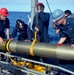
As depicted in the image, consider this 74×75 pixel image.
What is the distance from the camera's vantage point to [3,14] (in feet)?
28.7

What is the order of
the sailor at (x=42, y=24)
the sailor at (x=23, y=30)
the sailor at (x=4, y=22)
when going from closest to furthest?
the sailor at (x=23, y=30) < the sailor at (x=4, y=22) < the sailor at (x=42, y=24)

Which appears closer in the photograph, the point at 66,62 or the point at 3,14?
the point at 66,62

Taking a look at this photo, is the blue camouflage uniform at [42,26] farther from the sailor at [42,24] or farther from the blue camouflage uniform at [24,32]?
the blue camouflage uniform at [24,32]

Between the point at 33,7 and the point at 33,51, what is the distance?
9.00 ft

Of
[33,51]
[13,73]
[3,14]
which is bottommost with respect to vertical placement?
[13,73]

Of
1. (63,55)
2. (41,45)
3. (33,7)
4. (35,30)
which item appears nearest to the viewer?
(63,55)

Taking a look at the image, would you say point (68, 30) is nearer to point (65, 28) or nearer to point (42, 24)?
point (65, 28)

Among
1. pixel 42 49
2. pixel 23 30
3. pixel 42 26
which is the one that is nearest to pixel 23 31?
pixel 23 30

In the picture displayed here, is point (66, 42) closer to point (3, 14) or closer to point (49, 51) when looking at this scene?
point (49, 51)

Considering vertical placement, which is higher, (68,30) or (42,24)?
(68,30)

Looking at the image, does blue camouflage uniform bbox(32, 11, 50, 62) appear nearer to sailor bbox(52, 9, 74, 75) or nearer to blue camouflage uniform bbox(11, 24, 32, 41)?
blue camouflage uniform bbox(11, 24, 32, 41)

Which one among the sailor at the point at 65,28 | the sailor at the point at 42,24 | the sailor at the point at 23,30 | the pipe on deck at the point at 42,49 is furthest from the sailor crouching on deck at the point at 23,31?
the sailor at the point at 65,28

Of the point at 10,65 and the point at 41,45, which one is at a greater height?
the point at 41,45

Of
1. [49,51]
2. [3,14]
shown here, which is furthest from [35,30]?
[49,51]
